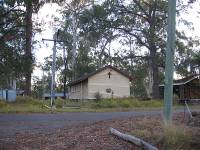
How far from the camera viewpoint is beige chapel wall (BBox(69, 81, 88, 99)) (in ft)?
190

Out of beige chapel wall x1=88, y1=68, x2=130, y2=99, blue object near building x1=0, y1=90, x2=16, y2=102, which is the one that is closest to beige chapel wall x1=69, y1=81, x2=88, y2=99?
beige chapel wall x1=88, y1=68, x2=130, y2=99

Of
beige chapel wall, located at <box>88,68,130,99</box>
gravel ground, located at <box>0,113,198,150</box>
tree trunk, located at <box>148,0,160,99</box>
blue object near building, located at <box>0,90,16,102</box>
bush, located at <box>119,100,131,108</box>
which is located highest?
tree trunk, located at <box>148,0,160,99</box>

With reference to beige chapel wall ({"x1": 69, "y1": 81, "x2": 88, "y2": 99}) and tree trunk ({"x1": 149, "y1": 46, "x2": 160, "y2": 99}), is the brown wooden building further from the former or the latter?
beige chapel wall ({"x1": 69, "y1": 81, "x2": 88, "y2": 99})

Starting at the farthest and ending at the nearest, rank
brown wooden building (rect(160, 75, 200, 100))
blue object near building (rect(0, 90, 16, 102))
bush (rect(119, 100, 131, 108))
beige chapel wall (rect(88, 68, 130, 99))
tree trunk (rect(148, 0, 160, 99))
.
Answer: tree trunk (rect(148, 0, 160, 99))
beige chapel wall (rect(88, 68, 130, 99))
brown wooden building (rect(160, 75, 200, 100))
blue object near building (rect(0, 90, 16, 102))
bush (rect(119, 100, 131, 108))

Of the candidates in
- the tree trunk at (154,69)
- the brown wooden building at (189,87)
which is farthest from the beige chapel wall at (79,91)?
the brown wooden building at (189,87)

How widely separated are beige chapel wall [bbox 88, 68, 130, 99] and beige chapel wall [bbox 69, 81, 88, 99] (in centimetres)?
145

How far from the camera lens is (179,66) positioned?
203 ft

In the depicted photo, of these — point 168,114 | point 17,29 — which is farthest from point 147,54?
point 168,114

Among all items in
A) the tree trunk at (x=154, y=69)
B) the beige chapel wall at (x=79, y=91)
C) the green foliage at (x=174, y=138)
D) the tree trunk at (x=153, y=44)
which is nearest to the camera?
the green foliage at (x=174, y=138)

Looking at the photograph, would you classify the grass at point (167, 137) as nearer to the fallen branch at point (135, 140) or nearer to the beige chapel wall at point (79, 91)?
the fallen branch at point (135, 140)

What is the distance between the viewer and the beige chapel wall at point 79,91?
190 feet

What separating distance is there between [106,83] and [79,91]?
5407 mm

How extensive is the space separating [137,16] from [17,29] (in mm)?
25794

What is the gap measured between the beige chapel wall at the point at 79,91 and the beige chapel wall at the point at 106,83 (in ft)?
4.76
